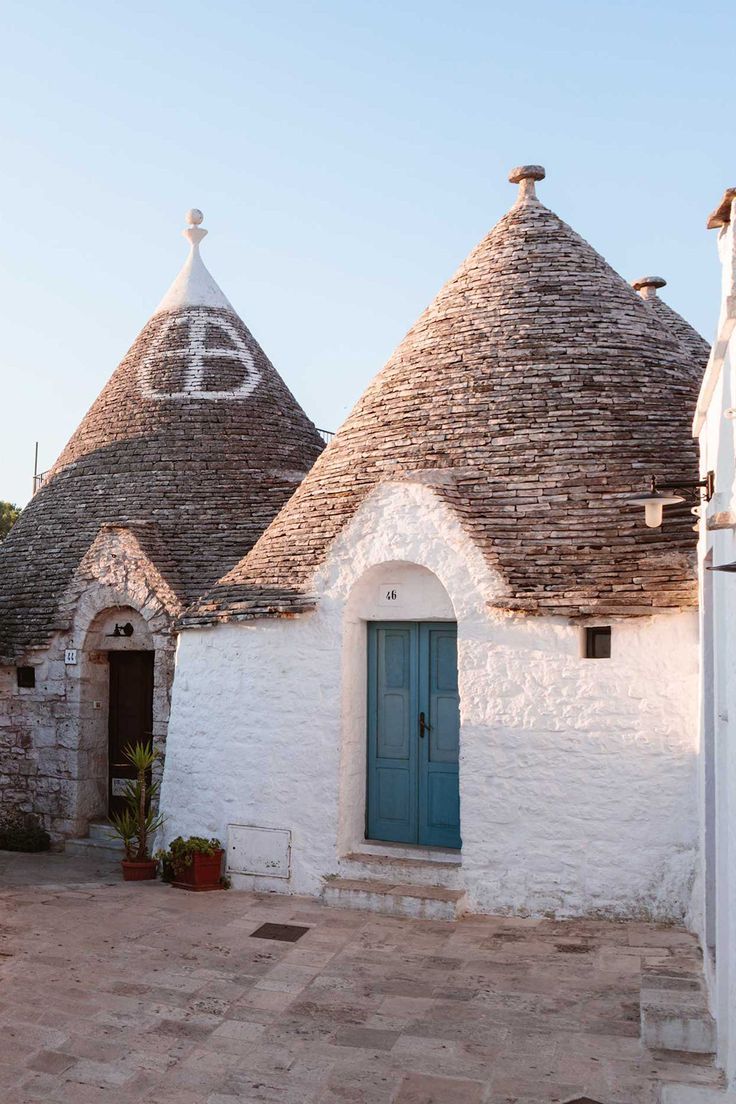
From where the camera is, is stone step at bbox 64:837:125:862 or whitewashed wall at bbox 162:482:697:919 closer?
whitewashed wall at bbox 162:482:697:919

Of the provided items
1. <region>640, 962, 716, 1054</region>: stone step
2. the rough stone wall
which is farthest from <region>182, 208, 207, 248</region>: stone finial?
<region>640, 962, 716, 1054</region>: stone step

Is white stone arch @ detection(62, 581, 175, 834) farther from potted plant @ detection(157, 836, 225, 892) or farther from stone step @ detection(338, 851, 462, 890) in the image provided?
stone step @ detection(338, 851, 462, 890)

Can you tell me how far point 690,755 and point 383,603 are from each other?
2.92m

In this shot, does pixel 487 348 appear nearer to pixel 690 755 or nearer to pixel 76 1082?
pixel 690 755

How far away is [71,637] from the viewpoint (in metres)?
12.0

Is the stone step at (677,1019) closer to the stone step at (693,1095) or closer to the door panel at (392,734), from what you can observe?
the stone step at (693,1095)

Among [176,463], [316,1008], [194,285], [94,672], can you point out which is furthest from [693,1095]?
[194,285]

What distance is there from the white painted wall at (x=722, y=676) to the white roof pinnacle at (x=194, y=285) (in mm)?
9334

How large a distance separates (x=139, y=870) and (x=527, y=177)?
7962mm

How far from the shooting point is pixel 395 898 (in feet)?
26.7

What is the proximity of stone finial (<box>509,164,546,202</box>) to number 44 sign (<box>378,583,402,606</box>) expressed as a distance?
4628 mm

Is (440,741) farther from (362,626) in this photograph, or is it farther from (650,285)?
(650,285)

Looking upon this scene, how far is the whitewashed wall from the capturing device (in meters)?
7.62

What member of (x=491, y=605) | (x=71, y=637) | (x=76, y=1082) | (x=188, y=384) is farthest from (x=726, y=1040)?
(x=188, y=384)
